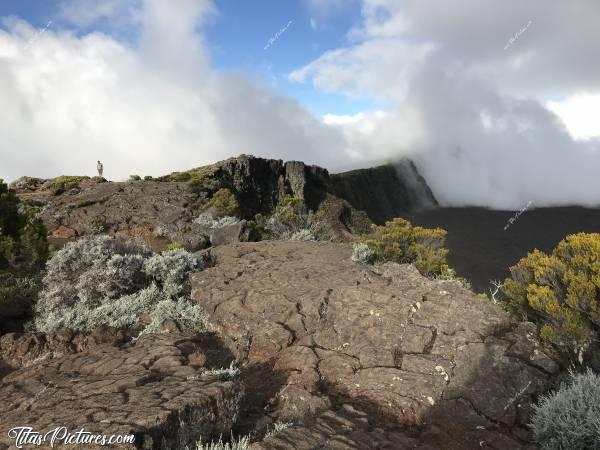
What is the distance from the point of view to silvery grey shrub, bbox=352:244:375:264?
474 inches

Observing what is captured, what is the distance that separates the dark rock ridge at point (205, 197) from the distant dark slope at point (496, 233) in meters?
8.00

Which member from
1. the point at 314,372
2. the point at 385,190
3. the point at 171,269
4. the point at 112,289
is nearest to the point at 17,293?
the point at 112,289

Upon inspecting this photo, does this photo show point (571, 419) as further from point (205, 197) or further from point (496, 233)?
point (496, 233)

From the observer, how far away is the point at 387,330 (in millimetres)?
7594

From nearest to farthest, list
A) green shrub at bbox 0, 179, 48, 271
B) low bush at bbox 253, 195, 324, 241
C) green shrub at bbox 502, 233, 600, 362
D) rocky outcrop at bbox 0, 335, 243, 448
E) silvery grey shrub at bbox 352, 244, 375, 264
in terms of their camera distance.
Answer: rocky outcrop at bbox 0, 335, 243, 448, green shrub at bbox 502, 233, 600, 362, green shrub at bbox 0, 179, 48, 271, silvery grey shrub at bbox 352, 244, 375, 264, low bush at bbox 253, 195, 324, 241

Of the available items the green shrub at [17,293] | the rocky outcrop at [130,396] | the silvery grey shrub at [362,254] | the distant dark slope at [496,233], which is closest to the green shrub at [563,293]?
the silvery grey shrub at [362,254]

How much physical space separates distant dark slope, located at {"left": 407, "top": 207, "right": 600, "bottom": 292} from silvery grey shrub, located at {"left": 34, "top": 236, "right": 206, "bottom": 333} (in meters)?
15.3

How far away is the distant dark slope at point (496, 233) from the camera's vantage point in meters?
25.2

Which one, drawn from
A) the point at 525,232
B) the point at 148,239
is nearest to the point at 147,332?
the point at 148,239

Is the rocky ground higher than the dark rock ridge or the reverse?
the reverse

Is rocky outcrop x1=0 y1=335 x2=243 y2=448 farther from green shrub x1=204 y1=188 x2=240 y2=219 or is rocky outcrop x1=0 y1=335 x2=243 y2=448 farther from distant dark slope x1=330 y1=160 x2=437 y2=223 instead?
distant dark slope x1=330 y1=160 x2=437 y2=223

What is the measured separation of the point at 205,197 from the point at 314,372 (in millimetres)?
21994

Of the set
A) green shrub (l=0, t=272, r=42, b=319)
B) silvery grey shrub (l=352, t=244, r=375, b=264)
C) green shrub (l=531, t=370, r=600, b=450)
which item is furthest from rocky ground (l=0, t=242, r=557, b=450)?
green shrub (l=0, t=272, r=42, b=319)

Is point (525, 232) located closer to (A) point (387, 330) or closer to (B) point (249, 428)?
(A) point (387, 330)
